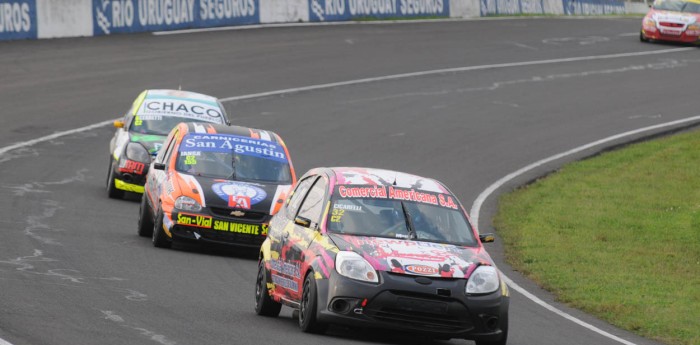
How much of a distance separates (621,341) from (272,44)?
27.6 meters

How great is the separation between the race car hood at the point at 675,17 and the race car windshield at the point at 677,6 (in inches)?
7.5

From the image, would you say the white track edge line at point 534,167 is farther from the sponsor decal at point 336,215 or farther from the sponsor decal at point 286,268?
the sponsor decal at point 286,268

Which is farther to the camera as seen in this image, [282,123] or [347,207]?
[282,123]

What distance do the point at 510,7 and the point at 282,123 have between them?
85.7ft

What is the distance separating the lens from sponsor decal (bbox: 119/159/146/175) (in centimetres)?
2152

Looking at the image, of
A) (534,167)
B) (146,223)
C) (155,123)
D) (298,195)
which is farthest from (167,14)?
(298,195)

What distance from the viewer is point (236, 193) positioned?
17359 mm

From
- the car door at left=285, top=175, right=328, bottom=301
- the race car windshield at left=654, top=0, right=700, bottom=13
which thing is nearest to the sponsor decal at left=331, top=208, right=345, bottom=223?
the car door at left=285, top=175, right=328, bottom=301

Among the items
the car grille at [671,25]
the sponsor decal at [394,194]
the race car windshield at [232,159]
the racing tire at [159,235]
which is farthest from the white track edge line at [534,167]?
the car grille at [671,25]

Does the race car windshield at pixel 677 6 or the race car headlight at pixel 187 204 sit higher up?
the race car windshield at pixel 677 6

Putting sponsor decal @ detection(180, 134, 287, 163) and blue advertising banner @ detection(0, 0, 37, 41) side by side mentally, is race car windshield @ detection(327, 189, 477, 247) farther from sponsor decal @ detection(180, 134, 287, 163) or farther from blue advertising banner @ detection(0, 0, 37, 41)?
blue advertising banner @ detection(0, 0, 37, 41)

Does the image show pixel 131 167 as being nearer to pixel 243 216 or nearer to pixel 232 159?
pixel 232 159

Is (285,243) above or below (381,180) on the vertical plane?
below

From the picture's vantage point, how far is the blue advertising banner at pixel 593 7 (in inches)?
2319
